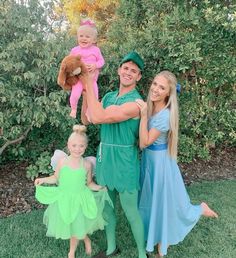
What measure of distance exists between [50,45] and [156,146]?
6.93 feet

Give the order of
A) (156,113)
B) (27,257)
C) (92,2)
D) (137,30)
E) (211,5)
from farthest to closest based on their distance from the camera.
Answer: (92,2) < (137,30) < (211,5) < (27,257) < (156,113)

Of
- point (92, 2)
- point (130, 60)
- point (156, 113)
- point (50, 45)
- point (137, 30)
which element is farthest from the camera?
point (92, 2)

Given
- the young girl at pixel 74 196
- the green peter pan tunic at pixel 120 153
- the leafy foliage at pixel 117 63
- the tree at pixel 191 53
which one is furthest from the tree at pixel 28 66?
the green peter pan tunic at pixel 120 153

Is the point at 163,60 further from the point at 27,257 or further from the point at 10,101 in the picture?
the point at 27,257

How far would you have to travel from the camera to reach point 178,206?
4.05 metres

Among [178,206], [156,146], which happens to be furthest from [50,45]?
[178,206]

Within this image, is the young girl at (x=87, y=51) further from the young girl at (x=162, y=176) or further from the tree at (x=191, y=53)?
the tree at (x=191, y=53)

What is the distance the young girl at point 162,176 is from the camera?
363 cm

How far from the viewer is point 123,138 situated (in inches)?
140

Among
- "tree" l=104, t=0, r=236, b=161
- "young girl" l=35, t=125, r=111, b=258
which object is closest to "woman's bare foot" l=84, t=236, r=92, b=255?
"young girl" l=35, t=125, r=111, b=258

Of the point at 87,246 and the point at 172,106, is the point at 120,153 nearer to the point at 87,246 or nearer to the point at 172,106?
the point at 172,106

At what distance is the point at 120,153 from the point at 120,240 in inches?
50.0

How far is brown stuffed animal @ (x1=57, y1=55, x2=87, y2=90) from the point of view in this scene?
3102 millimetres

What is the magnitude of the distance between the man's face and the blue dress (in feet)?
1.29
